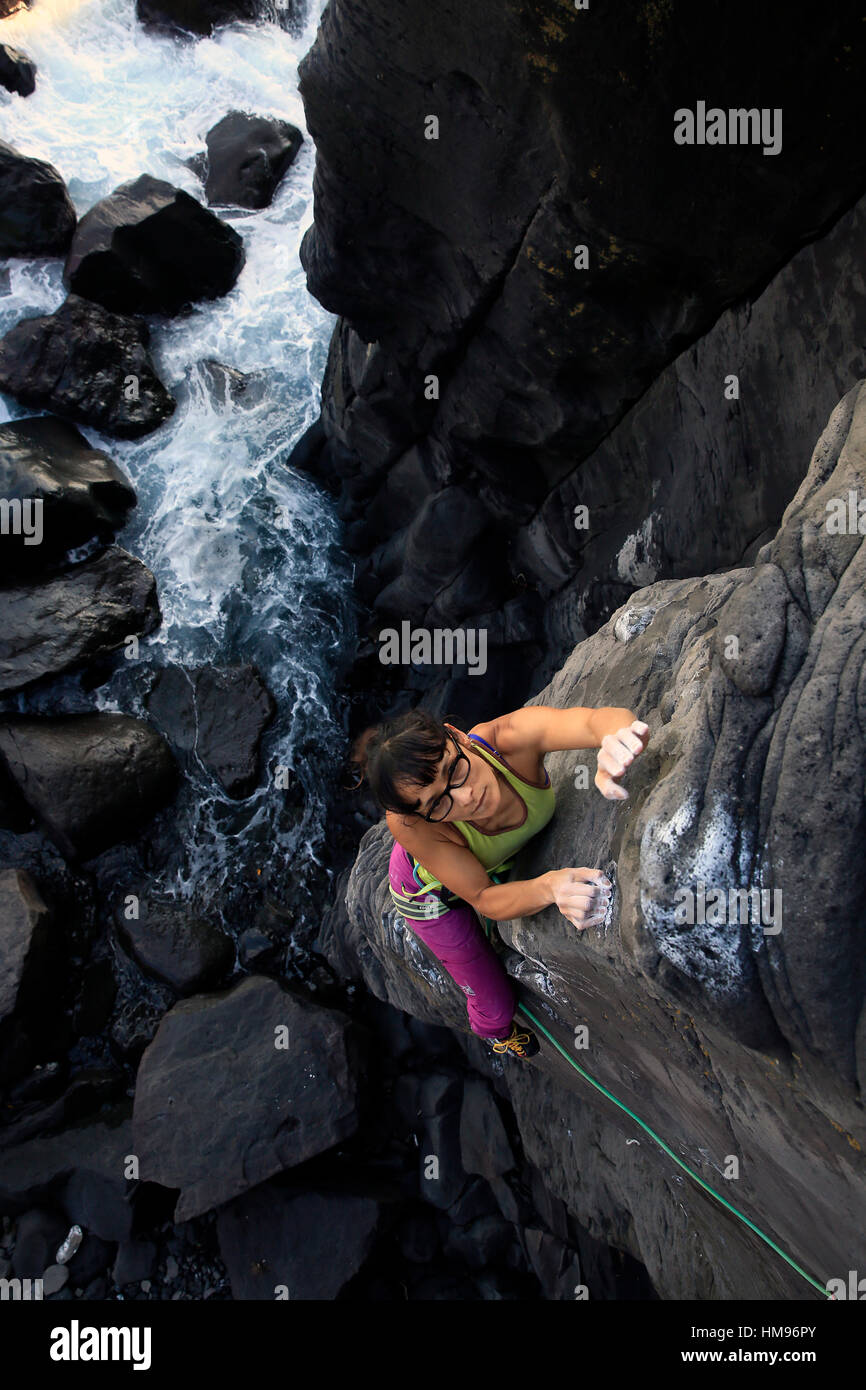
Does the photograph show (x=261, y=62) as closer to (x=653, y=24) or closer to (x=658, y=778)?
(x=653, y=24)

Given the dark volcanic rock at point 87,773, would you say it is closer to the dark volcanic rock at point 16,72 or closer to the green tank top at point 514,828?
the green tank top at point 514,828

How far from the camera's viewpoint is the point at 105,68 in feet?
39.7

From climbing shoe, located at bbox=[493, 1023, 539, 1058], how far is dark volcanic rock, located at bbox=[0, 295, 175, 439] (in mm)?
8350

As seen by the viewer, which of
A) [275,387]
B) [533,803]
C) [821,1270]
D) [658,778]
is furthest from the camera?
[275,387]

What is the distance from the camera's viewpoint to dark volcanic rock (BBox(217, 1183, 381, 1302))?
5.74 m

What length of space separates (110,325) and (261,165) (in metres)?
3.65

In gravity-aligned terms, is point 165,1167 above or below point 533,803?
below

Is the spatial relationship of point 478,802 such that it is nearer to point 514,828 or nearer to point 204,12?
point 514,828

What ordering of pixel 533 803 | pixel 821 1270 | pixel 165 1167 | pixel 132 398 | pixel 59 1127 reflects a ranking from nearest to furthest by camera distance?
pixel 821 1270 → pixel 533 803 → pixel 165 1167 → pixel 59 1127 → pixel 132 398

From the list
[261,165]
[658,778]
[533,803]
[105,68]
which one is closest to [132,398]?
[261,165]

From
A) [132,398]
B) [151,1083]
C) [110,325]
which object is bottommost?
[151,1083]

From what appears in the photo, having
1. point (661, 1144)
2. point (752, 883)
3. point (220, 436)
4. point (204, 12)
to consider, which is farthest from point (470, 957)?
point (204, 12)

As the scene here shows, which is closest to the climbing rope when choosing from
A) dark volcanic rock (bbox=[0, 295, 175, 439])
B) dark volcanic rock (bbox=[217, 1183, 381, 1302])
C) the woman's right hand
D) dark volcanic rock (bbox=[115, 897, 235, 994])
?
the woman's right hand

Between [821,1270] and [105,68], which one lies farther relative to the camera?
[105,68]
